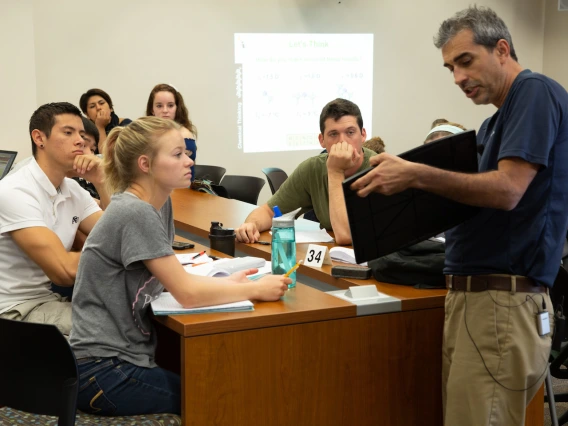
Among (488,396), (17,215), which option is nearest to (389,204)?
(488,396)

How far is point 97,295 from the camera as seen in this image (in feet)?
6.67

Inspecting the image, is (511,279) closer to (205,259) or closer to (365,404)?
(365,404)

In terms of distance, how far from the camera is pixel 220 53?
7211mm

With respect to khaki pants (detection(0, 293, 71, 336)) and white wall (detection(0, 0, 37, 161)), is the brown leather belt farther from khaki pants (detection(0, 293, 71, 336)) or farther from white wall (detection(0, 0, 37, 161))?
white wall (detection(0, 0, 37, 161))

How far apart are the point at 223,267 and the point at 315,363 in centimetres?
53

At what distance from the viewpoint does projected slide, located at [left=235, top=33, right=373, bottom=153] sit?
24.3 ft

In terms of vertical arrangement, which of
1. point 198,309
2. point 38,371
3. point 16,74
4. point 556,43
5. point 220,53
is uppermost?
point 556,43

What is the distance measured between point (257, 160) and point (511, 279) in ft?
19.0

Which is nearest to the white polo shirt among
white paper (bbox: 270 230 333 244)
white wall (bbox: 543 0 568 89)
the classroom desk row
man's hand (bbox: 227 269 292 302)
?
the classroom desk row

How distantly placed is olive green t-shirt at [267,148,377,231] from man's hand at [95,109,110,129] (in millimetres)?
3006

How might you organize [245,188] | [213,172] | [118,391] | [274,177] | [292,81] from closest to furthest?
[118,391] < [245,188] < [274,177] < [213,172] < [292,81]

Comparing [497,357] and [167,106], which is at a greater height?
[167,106]

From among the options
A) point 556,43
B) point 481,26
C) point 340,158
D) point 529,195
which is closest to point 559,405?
point 340,158

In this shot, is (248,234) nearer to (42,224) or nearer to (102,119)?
(42,224)
